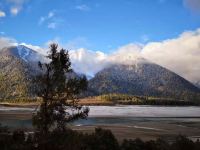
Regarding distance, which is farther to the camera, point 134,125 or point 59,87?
point 134,125

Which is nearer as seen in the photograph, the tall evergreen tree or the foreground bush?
the foreground bush

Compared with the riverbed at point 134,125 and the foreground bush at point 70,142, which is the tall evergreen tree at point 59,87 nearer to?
the foreground bush at point 70,142

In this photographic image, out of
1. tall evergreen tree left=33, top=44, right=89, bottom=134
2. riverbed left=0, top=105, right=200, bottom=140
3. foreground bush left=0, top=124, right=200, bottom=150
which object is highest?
tall evergreen tree left=33, top=44, right=89, bottom=134

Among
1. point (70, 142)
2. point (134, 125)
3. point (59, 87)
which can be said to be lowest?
point (134, 125)

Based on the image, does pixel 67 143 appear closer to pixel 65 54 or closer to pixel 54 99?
pixel 54 99

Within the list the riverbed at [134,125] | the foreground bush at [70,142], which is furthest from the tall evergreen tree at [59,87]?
the riverbed at [134,125]

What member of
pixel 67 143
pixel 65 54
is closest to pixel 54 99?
pixel 65 54

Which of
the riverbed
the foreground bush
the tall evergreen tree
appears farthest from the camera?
the riverbed

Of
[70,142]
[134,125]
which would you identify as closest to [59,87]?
[70,142]

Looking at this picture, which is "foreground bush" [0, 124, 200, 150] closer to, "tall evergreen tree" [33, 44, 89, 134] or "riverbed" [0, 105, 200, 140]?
"tall evergreen tree" [33, 44, 89, 134]

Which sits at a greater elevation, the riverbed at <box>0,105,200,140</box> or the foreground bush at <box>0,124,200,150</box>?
the foreground bush at <box>0,124,200,150</box>

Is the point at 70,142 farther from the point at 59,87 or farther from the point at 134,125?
the point at 134,125

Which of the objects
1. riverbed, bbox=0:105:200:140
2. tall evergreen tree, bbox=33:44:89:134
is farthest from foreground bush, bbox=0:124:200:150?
riverbed, bbox=0:105:200:140

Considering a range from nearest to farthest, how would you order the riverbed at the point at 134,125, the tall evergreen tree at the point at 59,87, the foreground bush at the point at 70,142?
the foreground bush at the point at 70,142, the tall evergreen tree at the point at 59,87, the riverbed at the point at 134,125
